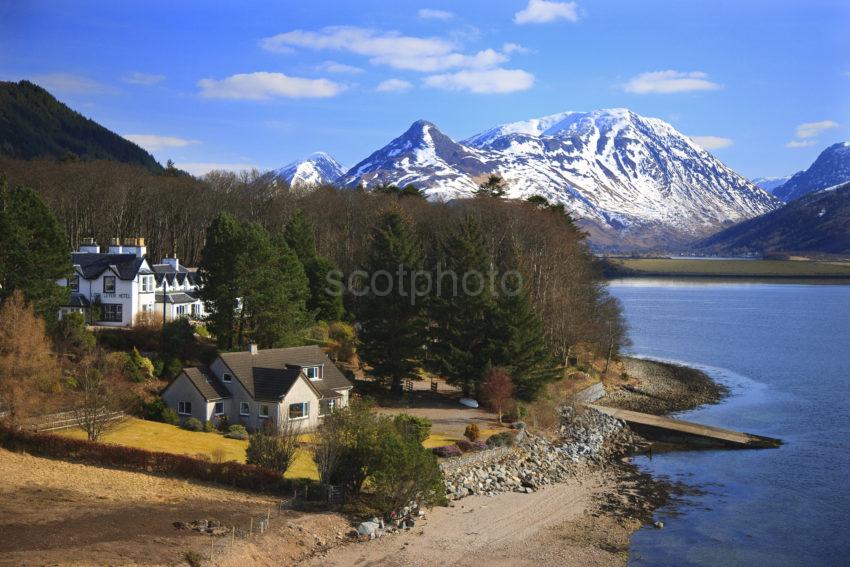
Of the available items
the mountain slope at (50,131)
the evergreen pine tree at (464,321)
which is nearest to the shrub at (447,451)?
the evergreen pine tree at (464,321)

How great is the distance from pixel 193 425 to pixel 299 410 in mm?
5164

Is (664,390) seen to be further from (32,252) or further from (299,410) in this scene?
(32,252)

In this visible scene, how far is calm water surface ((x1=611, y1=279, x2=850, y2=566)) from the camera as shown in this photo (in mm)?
30952

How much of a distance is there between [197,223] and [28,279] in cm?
3289

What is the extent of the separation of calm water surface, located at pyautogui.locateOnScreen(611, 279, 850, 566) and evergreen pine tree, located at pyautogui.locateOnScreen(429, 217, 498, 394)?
12.2 meters

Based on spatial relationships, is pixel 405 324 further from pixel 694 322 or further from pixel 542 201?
pixel 694 322

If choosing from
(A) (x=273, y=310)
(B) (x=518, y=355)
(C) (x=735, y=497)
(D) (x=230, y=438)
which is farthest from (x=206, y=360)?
(C) (x=735, y=497)

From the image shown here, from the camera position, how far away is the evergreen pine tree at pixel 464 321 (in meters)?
50.0

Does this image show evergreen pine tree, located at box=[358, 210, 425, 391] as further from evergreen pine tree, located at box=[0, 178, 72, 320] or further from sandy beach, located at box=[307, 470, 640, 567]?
evergreen pine tree, located at box=[0, 178, 72, 320]

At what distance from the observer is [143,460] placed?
3180cm

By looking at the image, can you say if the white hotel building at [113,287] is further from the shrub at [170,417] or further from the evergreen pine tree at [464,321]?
the evergreen pine tree at [464,321]

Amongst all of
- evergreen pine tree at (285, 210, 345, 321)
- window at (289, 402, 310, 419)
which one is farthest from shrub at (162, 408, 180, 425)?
evergreen pine tree at (285, 210, 345, 321)

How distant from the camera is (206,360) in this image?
1871 inches

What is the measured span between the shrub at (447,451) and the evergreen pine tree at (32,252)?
2222 centimetres
